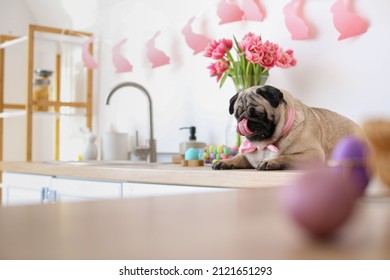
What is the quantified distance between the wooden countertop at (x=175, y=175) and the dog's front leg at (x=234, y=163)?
0.05 meters

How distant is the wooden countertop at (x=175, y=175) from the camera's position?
1518 millimetres

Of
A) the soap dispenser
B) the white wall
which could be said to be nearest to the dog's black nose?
the white wall

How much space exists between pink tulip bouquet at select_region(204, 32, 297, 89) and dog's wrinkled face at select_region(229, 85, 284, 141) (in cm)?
34

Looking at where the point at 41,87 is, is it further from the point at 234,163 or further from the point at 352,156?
the point at 352,156

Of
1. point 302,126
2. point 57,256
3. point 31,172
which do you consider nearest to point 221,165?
point 302,126

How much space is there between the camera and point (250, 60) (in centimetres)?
201

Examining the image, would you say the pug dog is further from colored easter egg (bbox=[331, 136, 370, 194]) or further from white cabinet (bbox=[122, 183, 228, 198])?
colored easter egg (bbox=[331, 136, 370, 194])

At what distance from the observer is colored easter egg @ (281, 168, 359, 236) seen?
0.32 m

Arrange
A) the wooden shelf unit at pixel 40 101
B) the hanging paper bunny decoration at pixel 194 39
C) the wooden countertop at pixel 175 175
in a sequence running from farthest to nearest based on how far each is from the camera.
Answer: the wooden shelf unit at pixel 40 101, the hanging paper bunny decoration at pixel 194 39, the wooden countertop at pixel 175 175

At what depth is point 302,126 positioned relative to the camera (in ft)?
5.62

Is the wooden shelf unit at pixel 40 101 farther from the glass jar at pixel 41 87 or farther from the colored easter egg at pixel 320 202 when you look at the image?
the colored easter egg at pixel 320 202

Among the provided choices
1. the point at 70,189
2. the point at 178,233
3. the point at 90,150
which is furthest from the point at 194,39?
the point at 178,233

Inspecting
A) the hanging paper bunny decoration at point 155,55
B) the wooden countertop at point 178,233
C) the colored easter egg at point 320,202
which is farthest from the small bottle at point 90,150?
the colored easter egg at point 320,202

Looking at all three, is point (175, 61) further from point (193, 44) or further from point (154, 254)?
point (154, 254)
